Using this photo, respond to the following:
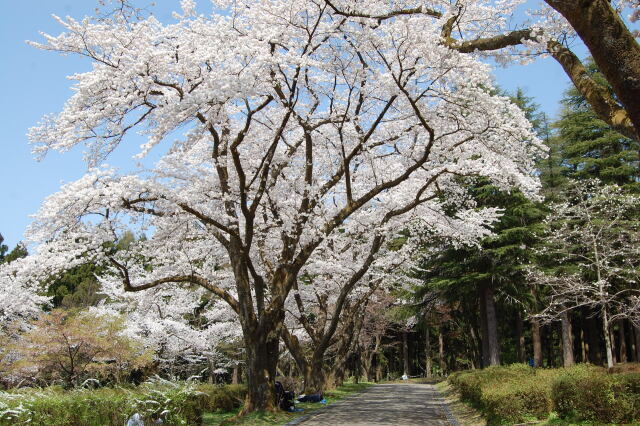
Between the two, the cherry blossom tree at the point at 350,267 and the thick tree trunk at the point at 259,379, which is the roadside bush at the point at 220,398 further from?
the thick tree trunk at the point at 259,379

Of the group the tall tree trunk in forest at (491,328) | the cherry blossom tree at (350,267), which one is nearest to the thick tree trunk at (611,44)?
the cherry blossom tree at (350,267)

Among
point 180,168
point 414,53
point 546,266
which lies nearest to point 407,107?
point 414,53

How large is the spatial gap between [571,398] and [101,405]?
773cm

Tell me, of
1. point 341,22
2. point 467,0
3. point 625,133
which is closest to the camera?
point 625,133

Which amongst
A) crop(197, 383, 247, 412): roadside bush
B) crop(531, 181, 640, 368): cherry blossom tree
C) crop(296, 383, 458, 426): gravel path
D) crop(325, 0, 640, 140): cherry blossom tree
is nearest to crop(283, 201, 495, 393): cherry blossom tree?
crop(197, 383, 247, 412): roadside bush

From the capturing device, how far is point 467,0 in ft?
28.1

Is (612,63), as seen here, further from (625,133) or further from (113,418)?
(113,418)

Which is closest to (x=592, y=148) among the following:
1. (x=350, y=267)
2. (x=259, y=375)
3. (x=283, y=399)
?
(x=350, y=267)

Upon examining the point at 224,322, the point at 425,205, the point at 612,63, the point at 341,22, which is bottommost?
the point at 224,322

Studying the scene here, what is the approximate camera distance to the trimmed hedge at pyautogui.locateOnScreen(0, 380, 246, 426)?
7.91 metres

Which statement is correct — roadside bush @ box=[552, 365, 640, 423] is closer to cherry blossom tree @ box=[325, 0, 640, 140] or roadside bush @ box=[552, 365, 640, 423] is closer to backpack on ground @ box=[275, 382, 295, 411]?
cherry blossom tree @ box=[325, 0, 640, 140]

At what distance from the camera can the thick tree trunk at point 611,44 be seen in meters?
3.77

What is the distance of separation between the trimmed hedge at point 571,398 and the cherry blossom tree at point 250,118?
16.0 feet

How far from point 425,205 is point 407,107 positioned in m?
4.76
